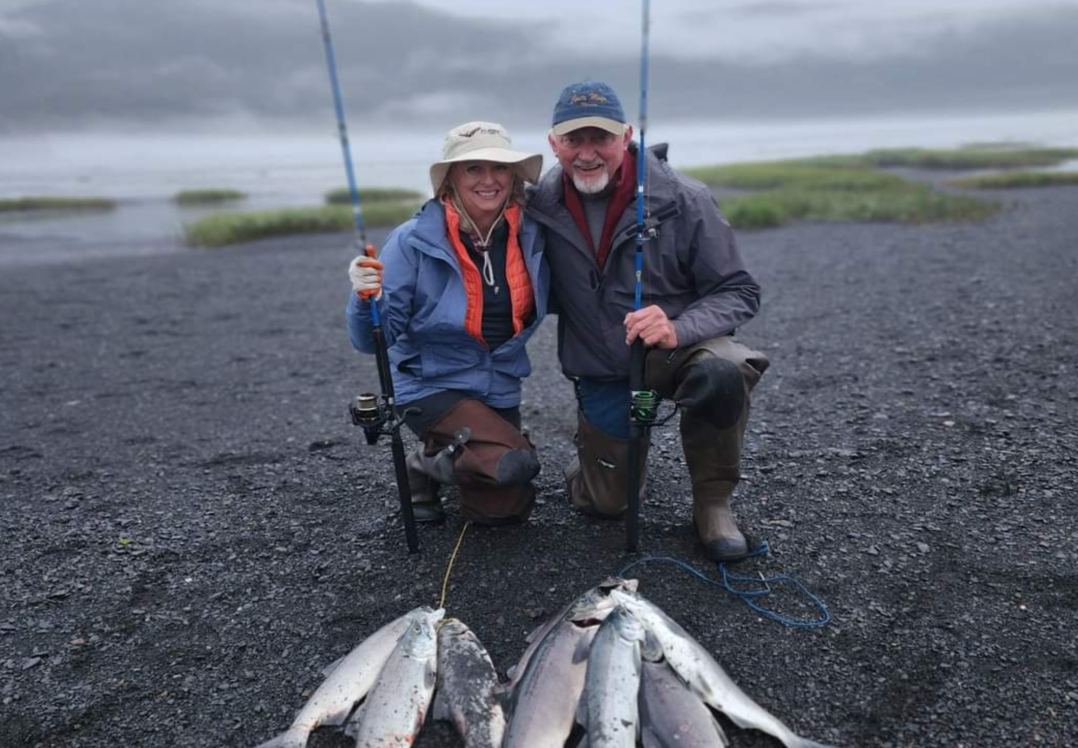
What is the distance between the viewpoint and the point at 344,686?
316cm

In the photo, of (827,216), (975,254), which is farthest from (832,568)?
(827,216)

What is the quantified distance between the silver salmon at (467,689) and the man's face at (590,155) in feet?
7.80

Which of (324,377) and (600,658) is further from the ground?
(600,658)

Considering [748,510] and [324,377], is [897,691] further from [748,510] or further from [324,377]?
[324,377]

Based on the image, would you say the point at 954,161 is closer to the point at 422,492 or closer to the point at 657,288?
the point at 657,288

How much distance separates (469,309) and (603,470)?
4.12 ft

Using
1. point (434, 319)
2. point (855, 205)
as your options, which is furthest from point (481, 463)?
point (855, 205)

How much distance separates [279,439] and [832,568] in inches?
177

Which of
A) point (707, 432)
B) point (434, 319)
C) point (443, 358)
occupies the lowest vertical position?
point (707, 432)

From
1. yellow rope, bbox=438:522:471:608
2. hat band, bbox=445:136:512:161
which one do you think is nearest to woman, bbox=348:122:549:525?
hat band, bbox=445:136:512:161

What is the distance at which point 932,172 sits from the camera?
37.0m

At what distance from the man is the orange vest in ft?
0.56

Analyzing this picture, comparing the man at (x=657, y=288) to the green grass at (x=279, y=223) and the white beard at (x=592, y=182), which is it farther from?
the green grass at (x=279, y=223)

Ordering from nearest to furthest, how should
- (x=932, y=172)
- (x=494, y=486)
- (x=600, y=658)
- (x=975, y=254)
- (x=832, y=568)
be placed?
(x=600, y=658), (x=832, y=568), (x=494, y=486), (x=975, y=254), (x=932, y=172)
